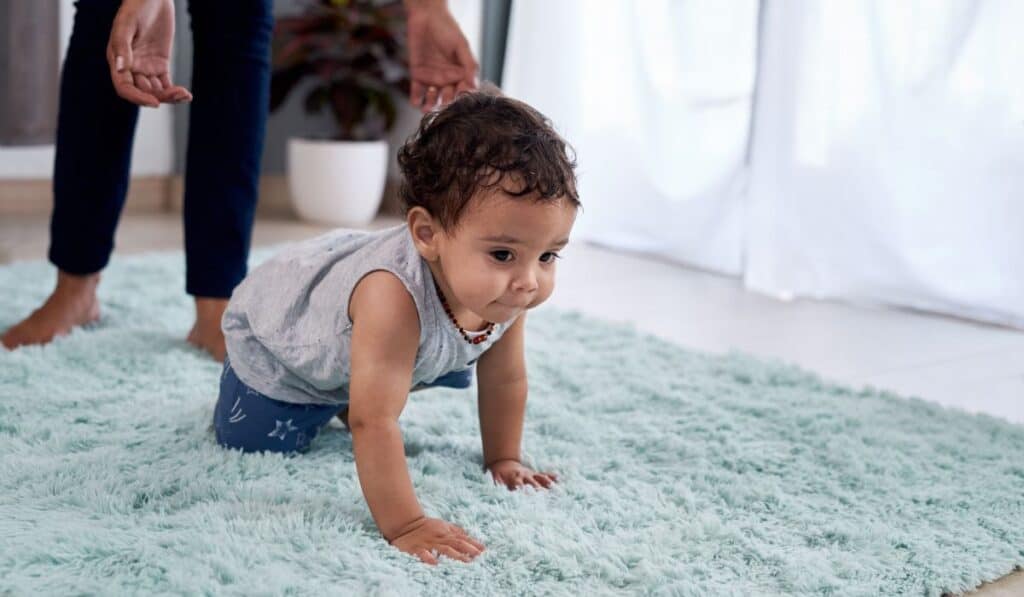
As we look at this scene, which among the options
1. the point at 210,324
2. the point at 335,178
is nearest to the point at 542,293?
the point at 210,324

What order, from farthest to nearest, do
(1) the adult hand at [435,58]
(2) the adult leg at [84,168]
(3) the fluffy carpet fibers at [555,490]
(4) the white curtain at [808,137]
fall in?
(4) the white curtain at [808,137]
(2) the adult leg at [84,168]
(1) the adult hand at [435,58]
(3) the fluffy carpet fibers at [555,490]

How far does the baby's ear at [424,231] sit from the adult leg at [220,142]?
0.65 m

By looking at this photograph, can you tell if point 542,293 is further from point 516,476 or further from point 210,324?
point 210,324

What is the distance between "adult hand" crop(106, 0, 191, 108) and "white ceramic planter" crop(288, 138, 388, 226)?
1670mm

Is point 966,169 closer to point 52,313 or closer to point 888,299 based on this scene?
point 888,299

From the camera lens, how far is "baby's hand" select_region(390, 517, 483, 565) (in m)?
0.96

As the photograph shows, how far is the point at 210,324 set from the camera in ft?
5.28

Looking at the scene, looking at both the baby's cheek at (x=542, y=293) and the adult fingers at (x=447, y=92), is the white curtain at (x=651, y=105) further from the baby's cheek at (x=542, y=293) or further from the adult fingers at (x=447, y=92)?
the baby's cheek at (x=542, y=293)

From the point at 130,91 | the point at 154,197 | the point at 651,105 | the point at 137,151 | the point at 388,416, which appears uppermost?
the point at 130,91

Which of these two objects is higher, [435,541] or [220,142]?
[220,142]

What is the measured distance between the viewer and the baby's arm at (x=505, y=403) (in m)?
1.18

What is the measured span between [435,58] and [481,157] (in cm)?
52

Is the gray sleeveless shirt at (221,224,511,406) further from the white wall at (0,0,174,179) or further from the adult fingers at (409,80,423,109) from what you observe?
the white wall at (0,0,174,179)

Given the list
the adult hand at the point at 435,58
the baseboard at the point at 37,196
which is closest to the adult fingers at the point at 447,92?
the adult hand at the point at 435,58
